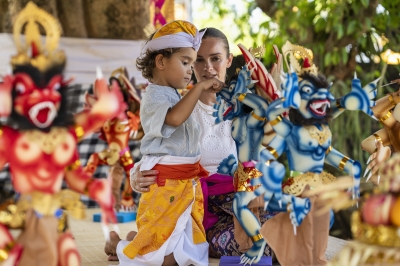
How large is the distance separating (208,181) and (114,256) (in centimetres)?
44

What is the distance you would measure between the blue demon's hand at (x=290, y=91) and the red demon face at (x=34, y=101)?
55 cm

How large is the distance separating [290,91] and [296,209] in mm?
302

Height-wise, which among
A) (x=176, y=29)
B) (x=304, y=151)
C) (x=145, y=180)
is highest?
(x=176, y=29)

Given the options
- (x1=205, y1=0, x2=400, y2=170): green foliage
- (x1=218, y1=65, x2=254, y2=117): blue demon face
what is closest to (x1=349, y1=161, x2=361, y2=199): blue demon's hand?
(x1=218, y1=65, x2=254, y2=117): blue demon face

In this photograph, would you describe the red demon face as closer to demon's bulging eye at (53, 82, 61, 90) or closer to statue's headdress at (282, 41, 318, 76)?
demon's bulging eye at (53, 82, 61, 90)

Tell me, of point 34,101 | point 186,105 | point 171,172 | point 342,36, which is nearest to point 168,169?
point 171,172

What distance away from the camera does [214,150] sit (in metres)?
2.16

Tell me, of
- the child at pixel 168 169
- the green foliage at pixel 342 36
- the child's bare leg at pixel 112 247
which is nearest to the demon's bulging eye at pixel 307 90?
the child at pixel 168 169

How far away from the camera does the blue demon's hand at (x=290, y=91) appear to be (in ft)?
4.68

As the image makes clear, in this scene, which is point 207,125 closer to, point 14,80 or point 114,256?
point 114,256

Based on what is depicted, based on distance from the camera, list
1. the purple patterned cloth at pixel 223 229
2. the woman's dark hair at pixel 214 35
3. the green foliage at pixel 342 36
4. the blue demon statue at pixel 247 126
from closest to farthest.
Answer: the blue demon statue at pixel 247 126
the purple patterned cloth at pixel 223 229
the woman's dark hair at pixel 214 35
the green foliage at pixel 342 36

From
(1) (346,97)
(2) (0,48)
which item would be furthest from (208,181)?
(2) (0,48)

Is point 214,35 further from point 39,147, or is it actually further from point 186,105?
point 39,147

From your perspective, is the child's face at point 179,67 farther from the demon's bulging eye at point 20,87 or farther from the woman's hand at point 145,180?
the demon's bulging eye at point 20,87
